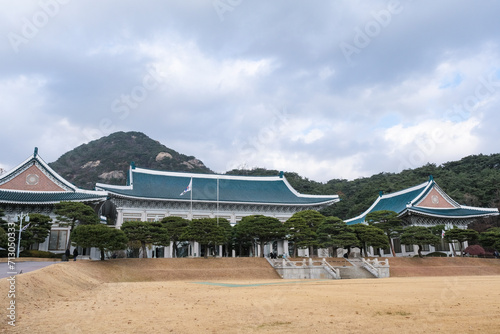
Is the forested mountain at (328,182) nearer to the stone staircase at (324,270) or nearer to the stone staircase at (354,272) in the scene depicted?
the stone staircase at (324,270)

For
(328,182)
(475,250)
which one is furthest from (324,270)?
(328,182)

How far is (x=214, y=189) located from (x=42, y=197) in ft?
62.5

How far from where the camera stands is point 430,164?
3359 inches

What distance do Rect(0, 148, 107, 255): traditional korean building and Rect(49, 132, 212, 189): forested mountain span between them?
52652mm

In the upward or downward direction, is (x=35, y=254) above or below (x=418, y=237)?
below

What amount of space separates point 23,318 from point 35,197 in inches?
1111

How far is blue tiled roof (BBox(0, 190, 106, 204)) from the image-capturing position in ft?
106

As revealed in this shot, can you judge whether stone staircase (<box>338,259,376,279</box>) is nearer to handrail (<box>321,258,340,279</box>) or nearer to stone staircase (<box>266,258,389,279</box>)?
stone staircase (<box>266,258,389,279</box>)

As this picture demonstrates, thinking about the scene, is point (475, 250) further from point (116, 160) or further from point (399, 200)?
point (116, 160)

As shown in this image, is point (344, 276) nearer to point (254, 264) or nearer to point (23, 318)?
point (254, 264)

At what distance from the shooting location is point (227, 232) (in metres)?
35.2

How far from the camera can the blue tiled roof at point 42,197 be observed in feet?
106

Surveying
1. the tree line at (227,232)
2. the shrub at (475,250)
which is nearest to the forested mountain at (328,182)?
the shrub at (475,250)

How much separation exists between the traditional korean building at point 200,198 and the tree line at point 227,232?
15.8ft
